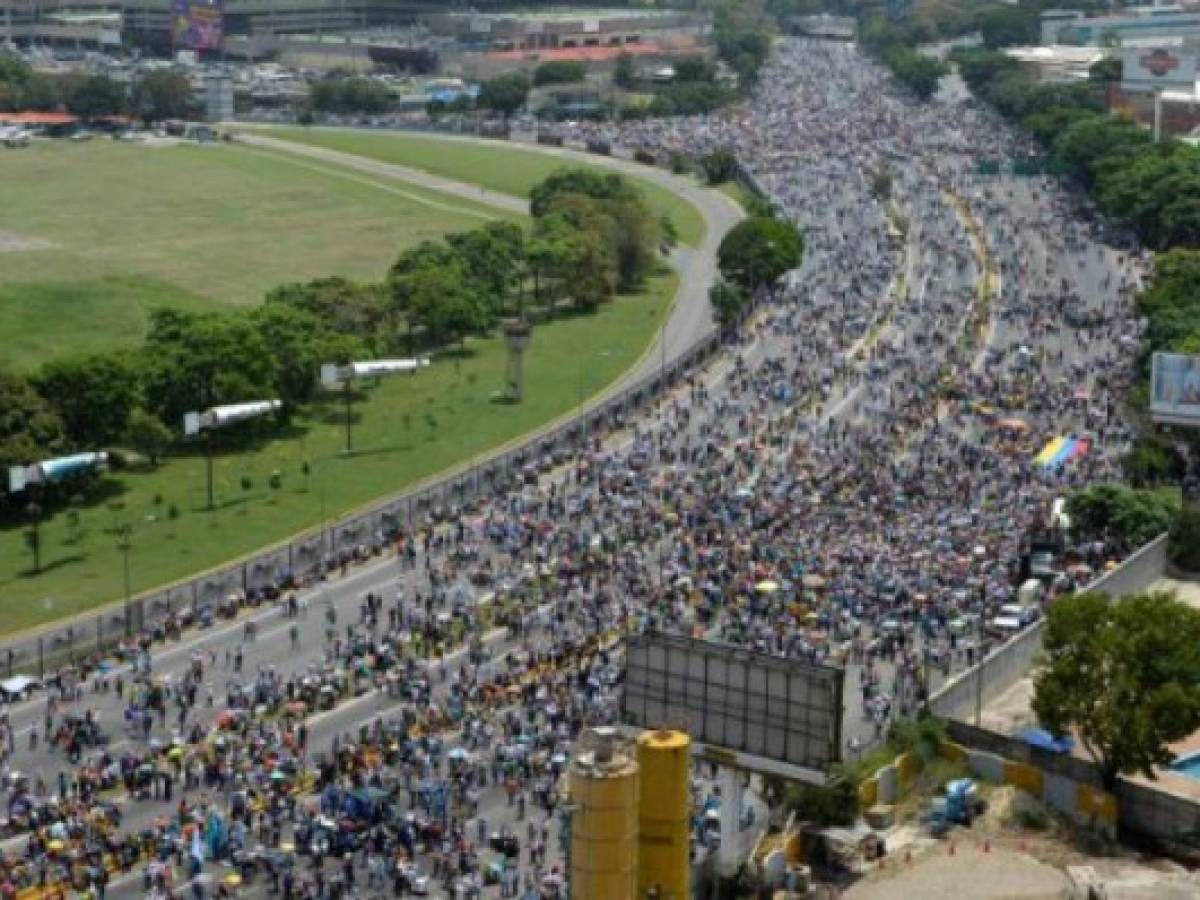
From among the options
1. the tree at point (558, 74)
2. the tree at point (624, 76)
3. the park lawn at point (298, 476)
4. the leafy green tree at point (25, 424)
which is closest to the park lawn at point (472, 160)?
the tree at point (558, 74)

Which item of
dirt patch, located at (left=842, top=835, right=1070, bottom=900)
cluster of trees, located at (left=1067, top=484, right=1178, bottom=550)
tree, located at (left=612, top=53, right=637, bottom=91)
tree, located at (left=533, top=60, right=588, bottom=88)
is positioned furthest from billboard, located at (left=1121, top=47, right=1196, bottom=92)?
dirt patch, located at (left=842, top=835, right=1070, bottom=900)

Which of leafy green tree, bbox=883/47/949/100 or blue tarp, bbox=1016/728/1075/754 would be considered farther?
leafy green tree, bbox=883/47/949/100

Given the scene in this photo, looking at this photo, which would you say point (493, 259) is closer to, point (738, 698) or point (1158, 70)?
point (738, 698)

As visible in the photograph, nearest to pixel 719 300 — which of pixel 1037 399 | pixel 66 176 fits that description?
pixel 1037 399

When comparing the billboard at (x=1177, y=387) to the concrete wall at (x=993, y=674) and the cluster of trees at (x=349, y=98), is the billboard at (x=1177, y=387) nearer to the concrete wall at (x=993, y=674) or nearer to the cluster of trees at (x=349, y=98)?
the concrete wall at (x=993, y=674)

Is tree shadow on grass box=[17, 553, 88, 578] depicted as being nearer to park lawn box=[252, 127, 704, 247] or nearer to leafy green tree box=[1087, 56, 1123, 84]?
park lawn box=[252, 127, 704, 247]

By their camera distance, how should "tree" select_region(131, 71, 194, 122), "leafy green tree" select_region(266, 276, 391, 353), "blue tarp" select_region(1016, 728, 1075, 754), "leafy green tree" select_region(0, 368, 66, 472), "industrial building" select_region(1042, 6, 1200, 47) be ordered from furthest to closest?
"industrial building" select_region(1042, 6, 1200, 47) < "tree" select_region(131, 71, 194, 122) < "leafy green tree" select_region(266, 276, 391, 353) < "leafy green tree" select_region(0, 368, 66, 472) < "blue tarp" select_region(1016, 728, 1075, 754)

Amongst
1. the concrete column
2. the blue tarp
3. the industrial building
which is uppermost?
the industrial building
